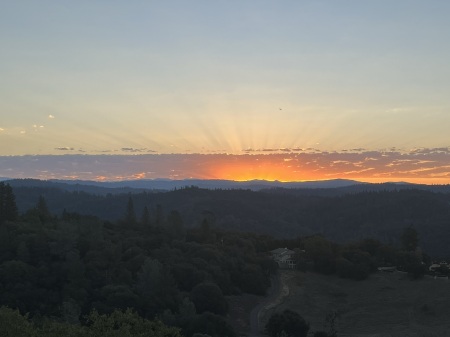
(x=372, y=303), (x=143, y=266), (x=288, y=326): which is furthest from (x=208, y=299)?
(x=372, y=303)

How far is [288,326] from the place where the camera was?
4200 cm

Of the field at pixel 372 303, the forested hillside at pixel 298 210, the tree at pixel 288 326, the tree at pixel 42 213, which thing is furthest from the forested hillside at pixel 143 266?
the forested hillside at pixel 298 210

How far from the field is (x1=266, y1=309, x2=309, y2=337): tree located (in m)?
3.86

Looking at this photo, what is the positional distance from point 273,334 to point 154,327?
1090 inches

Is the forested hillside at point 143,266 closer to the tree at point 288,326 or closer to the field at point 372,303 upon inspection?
the field at point 372,303

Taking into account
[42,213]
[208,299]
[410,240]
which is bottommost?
[208,299]

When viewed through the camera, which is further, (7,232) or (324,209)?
(324,209)

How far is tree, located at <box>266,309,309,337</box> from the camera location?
1650 inches

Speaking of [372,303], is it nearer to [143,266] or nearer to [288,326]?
[288,326]

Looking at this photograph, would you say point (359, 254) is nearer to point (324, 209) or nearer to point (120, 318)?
point (120, 318)

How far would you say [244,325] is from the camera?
152 ft

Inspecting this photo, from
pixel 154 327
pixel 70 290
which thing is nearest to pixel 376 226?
pixel 70 290

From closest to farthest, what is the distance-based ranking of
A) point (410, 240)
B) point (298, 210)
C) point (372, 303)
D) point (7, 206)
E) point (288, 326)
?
point (288, 326)
point (372, 303)
point (7, 206)
point (410, 240)
point (298, 210)

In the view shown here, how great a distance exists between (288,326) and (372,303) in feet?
56.3
